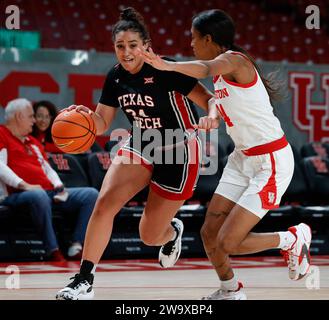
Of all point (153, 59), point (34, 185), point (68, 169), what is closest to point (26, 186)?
point (34, 185)

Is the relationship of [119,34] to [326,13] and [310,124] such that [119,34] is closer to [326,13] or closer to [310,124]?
[310,124]

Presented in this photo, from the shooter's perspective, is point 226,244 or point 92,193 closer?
point 226,244

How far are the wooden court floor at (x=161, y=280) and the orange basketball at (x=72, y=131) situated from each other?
93cm

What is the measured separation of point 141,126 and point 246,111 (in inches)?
27.1

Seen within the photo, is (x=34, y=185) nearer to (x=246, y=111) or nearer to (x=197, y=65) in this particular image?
(x=246, y=111)

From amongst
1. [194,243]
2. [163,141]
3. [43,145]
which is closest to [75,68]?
[43,145]

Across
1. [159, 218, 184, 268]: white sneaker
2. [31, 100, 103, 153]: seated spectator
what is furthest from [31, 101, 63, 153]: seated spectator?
[159, 218, 184, 268]: white sneaker

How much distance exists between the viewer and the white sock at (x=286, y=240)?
530cm

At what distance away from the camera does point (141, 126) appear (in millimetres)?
5207

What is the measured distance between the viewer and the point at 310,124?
35.9 ft

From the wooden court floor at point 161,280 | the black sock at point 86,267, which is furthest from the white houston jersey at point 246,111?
the black sock at point 86,267

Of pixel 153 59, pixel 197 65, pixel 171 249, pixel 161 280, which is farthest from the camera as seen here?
pixel 161 280

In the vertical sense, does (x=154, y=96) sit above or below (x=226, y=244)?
above
